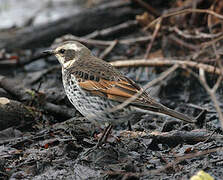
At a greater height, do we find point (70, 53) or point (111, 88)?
point (70, 53)

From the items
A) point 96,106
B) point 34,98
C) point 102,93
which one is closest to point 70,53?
point 34,98

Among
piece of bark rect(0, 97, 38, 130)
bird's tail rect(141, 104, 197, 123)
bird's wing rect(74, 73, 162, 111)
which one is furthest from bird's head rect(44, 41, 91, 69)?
bird's tail rect(141, 104, 197, 123)

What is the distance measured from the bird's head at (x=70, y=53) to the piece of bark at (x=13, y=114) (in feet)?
2.97

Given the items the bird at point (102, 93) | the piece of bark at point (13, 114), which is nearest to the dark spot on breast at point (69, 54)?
the bird at point (102, 93)

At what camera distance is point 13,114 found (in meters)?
6.32

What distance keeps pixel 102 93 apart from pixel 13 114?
1.53 m

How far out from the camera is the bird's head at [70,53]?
6.44 metres

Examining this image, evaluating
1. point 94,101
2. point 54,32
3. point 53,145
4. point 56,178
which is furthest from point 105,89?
point 54,32

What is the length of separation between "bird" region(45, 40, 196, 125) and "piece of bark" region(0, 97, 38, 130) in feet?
2.90

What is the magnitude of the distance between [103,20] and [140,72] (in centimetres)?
222

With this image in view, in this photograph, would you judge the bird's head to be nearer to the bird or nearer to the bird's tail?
the bird

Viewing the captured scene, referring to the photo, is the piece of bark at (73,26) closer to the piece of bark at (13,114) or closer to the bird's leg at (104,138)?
the piece of bark at (13,114)

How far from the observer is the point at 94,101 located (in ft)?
18.5

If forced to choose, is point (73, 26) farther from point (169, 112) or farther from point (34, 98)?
point (169, 112)
